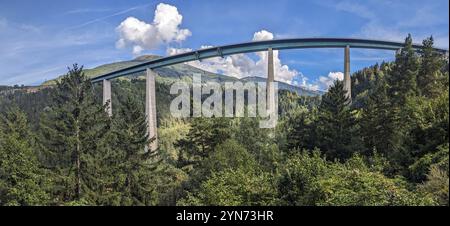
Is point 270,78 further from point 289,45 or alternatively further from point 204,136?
point 204,136

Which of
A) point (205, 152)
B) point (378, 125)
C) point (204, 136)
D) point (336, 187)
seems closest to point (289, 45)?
point (204, 136)

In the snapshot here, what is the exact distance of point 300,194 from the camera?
45.7 feet

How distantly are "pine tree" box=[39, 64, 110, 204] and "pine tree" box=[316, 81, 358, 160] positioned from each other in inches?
608

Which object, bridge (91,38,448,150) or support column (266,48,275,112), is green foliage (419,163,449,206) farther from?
support column (266,48,275,112)

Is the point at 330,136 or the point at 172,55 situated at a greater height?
the point at 172,55

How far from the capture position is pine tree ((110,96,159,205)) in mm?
29031

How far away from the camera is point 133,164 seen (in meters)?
29.7

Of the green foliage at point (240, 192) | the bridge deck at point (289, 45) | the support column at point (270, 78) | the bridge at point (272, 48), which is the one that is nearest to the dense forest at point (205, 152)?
the green foliage at point (240, 192)

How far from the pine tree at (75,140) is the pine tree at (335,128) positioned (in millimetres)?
15447

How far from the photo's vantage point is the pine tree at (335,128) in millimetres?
24344

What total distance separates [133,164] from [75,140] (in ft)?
16.8
